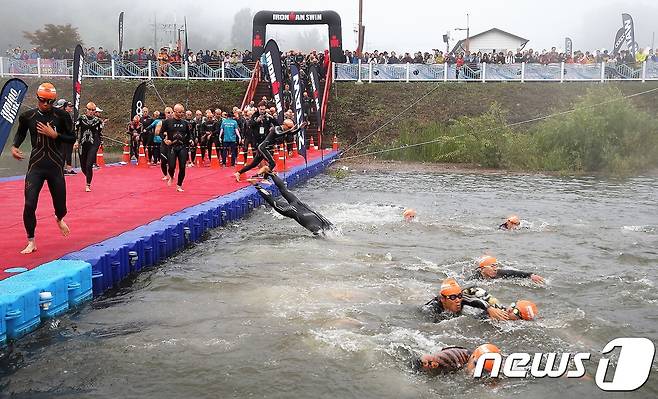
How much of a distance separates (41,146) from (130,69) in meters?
26.6

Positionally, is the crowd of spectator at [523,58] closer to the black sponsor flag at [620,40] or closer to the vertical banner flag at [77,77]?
the black sponsor flag at [620,40]

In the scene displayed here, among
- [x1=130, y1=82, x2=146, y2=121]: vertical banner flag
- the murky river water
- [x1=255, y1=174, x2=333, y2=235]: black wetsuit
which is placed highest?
[x1=130, y1=82, x2=146, y2=121]: vertical banner flag

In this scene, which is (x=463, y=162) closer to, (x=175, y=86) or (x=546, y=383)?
(x=175, y=86)

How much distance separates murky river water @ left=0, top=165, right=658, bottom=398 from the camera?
552 cm

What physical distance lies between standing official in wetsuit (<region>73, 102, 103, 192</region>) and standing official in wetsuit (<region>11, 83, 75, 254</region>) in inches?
221

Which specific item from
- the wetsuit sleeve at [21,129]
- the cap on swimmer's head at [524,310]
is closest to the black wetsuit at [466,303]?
the cap on swimmer's head at [524,310]

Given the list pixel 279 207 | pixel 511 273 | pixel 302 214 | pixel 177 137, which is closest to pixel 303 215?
pixel 302 214

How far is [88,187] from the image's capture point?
44.1 feet

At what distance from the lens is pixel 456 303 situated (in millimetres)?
7086

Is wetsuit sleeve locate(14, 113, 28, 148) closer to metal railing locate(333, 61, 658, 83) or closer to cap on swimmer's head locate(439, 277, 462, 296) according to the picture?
cap on swimmer's head locate(439, 277, 462, 296)

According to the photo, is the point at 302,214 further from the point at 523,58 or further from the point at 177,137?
the point at 523,58

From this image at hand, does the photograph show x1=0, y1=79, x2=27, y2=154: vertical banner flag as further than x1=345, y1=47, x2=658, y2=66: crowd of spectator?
No

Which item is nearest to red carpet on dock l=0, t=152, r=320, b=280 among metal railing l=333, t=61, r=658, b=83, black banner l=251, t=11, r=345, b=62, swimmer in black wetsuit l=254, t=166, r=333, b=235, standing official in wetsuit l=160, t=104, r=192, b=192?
standing official in wetsuit l=160, t=104, r=192, b=192

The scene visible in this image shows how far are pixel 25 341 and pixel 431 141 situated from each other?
22.3 metres
